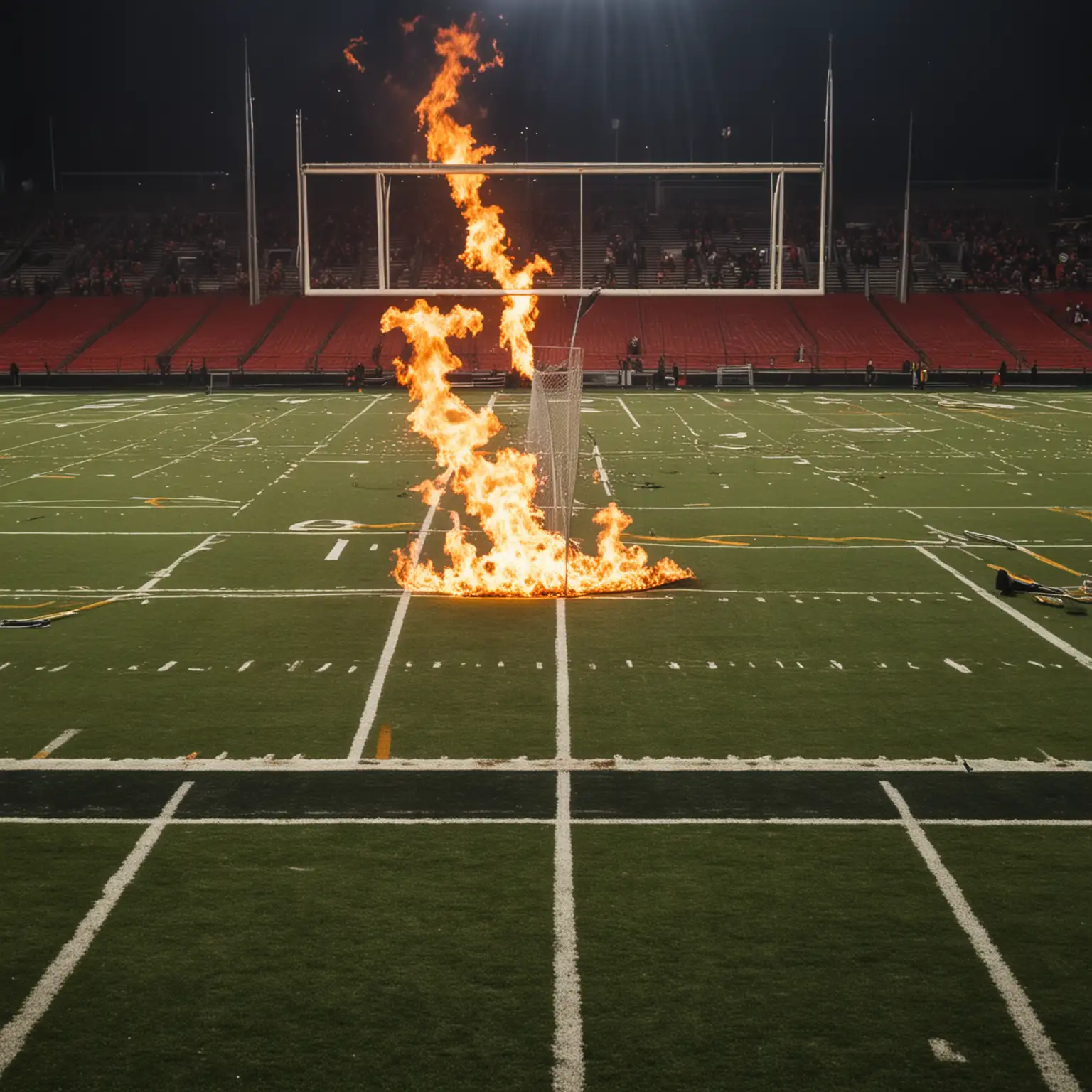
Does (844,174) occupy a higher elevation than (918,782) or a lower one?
higher

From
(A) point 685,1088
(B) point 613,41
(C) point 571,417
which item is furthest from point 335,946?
(B) point 613,41

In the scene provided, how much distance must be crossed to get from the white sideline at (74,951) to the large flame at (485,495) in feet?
26.2

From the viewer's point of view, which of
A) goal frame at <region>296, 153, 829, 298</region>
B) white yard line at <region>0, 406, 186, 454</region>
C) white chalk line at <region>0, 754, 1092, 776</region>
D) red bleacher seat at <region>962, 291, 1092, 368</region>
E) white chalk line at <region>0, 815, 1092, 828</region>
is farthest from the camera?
red bleacher seat at <region>962, 291, 1092, 368</region>

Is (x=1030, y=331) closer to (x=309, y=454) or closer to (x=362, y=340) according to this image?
(x=362, y=340)

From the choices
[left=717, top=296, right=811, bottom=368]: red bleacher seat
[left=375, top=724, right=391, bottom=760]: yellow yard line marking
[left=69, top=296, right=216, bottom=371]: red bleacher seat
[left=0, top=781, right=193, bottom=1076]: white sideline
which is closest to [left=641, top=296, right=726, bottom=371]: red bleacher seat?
[left=717, top=296, right=811, bottom=368]: red bleacher seat

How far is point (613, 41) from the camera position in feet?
224

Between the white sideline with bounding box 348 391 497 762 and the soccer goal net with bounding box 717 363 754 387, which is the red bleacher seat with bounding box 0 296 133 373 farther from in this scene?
the white sideline with bounding box 348 391 497 762

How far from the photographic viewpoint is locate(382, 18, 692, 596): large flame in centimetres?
1677

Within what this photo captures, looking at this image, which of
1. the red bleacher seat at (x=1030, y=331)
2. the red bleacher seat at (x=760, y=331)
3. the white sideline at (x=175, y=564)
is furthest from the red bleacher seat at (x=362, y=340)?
the white sideline at (x=175, y=564)

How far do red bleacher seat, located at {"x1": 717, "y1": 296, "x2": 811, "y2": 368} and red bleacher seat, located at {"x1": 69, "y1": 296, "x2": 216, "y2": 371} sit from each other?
86.9ft

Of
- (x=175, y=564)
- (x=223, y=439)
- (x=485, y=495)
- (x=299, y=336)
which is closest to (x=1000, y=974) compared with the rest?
(x=175, y=564)

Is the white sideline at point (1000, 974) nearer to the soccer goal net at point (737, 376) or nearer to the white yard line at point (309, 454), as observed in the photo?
the white yard line at point (309, 454)

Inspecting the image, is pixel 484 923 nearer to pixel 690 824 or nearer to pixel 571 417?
pixel 690 824

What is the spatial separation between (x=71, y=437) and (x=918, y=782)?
30638 mm
